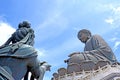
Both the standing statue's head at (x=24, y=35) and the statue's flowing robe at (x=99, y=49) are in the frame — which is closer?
the standing statue's head at (x=24, y=35)

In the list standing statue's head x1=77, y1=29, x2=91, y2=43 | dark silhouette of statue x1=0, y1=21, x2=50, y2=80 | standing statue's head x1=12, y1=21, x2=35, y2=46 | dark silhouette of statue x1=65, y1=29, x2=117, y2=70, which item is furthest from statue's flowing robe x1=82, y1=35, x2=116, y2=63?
dark silhouette of statue x1=0, y1=21, x2=50, y2=80

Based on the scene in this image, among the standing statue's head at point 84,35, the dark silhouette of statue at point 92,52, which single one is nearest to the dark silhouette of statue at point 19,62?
the dark silhouette of statue at point 92,52

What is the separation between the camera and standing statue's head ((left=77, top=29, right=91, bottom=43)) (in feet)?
74.9

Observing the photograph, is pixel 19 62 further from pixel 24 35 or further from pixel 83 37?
pixel 83 37

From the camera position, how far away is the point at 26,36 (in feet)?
15.6

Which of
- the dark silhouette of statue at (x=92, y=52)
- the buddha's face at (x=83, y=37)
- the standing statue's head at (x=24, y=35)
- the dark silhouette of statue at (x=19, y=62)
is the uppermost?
the buddha's face at (x=83, y=37)

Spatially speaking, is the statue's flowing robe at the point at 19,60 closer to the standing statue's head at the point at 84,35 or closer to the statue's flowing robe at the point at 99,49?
the statue's flowing robe at the point at 99,49

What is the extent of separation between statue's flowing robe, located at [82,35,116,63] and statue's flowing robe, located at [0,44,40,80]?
1590 cm

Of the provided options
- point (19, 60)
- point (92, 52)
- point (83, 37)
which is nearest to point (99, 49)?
point (92, 52)

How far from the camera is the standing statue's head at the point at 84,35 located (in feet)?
74.9

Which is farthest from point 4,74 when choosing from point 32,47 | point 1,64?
point 32,47

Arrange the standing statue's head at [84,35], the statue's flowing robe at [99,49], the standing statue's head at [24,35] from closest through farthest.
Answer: the standing statue's head at [24,35] < the statue's flowing robe at [99,49] < the standing statue's head at [84,35]

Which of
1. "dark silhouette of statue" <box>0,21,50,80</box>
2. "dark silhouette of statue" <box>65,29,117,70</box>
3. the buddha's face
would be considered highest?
the buddha's face

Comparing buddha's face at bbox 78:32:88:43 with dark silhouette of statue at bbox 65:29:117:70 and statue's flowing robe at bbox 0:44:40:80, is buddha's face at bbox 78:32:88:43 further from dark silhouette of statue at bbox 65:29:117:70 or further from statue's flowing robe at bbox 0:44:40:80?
statue's flowing robe at bbox 0:44:40:80
